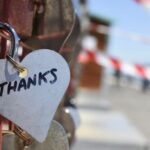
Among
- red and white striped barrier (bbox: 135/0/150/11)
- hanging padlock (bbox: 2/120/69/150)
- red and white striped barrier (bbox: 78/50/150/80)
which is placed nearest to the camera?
hanging padlock (bbox: 2/120/69/150)

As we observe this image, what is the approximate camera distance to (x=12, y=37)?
55.6 inches

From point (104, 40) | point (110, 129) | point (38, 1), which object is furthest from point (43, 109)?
point (104, 40)

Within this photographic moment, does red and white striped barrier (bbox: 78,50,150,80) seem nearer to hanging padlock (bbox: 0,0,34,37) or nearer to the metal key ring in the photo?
hanging padlock (bbox: 0,0,34,37)

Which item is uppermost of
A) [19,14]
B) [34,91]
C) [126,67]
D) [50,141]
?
[19,14]

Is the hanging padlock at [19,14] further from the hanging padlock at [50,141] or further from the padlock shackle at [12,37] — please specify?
the hanging padlock at [50,141]

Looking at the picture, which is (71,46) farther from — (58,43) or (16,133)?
(16,133)

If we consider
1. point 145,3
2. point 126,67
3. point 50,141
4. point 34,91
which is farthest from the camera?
point 126,67

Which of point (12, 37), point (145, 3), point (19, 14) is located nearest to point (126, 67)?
point (145, 3)

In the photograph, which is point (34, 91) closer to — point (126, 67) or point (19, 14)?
point (19, 14)

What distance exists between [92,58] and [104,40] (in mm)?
1325

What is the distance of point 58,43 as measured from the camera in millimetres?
1633

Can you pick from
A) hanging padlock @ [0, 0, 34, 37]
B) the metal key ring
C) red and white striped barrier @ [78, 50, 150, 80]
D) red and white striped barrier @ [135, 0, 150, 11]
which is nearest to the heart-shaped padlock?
the metal key ring

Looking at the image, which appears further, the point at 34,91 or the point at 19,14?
the point at 19,14

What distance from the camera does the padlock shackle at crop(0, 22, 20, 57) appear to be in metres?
1.39
